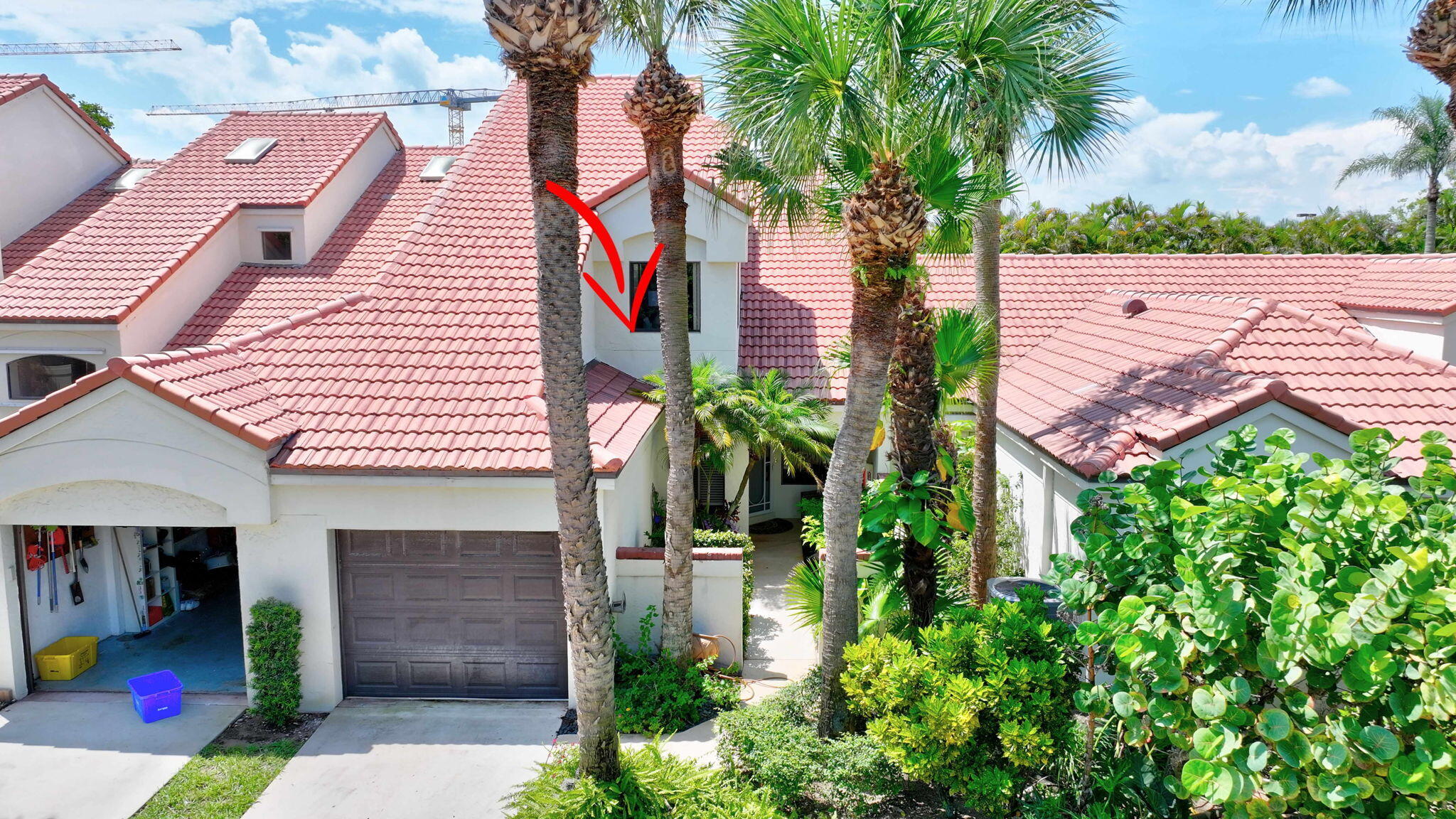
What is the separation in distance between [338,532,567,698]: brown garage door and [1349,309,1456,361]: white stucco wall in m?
14.5

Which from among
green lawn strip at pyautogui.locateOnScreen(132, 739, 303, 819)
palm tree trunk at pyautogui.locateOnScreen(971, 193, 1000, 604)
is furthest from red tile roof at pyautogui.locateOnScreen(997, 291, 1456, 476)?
green lawn strip at pyautogui.locateOnScreen(132, 739, 303, 819)

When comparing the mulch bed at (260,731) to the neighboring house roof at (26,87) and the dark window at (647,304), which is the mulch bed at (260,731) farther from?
the neighboring house roof at (26,87)

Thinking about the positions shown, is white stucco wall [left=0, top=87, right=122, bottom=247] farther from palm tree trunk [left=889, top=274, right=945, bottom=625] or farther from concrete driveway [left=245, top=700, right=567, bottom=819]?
palm tree trunk [left=889, top=274, right=945, bottom=625]

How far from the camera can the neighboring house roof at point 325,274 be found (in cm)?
1664

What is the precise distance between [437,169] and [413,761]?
1570 cm

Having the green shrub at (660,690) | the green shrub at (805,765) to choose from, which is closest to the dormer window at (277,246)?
the green shrub at (660,690)

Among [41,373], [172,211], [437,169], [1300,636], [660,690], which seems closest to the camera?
[1300,636]

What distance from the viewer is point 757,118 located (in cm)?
866

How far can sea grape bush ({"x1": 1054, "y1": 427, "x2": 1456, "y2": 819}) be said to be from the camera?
17.1 feet

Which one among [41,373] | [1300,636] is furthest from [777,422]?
[41,373]

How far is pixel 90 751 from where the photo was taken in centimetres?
1031

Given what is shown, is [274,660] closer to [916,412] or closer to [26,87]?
[916,412]

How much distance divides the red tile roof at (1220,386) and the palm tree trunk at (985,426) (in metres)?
0.82

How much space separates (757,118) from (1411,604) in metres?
6.38
